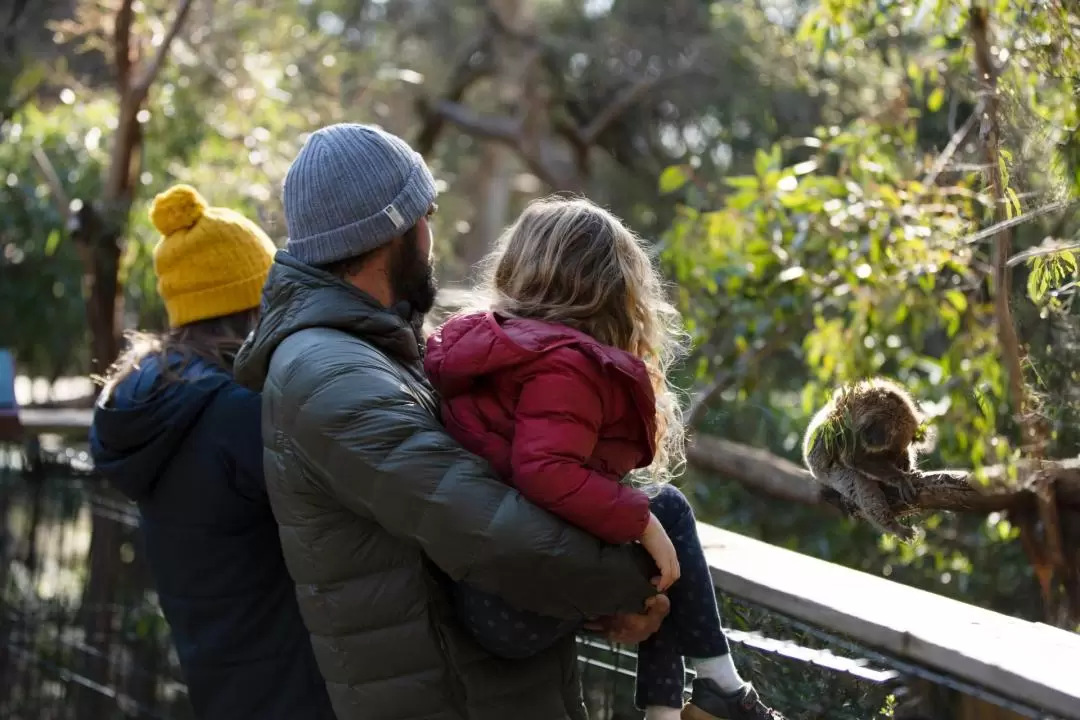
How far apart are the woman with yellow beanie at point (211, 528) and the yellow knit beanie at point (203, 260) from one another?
146 mm

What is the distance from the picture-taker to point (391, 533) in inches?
70.5

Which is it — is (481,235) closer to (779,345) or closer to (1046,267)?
(779,345)

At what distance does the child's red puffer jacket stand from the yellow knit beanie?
2.95ft

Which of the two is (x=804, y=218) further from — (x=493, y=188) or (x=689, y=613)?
(x=493, y=188)

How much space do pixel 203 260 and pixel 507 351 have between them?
1096mm

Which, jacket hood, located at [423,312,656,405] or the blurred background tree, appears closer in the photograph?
jacket hood, located at [423,312,656,405]

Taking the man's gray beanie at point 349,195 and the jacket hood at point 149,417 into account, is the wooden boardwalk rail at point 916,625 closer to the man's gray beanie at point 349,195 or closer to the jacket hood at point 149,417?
the man's gray beanie at point 349,195

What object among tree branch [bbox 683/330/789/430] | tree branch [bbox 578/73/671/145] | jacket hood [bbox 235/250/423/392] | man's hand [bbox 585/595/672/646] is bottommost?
tree branch [bbox 578/73/671/145]

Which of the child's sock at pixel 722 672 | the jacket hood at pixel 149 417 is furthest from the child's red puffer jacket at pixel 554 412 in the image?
the jacket hood at pixel 149 417

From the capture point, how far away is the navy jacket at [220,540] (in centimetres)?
241

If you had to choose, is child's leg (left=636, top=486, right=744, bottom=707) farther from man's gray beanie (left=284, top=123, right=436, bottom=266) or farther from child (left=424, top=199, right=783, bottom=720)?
man's gray beanie (left=284, top=123, right=436, bottom=266)

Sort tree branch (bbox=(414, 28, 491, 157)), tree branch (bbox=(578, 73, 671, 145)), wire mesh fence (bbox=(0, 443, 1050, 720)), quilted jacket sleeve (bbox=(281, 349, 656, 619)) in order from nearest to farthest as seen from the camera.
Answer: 1. quilted jacket sleeve (bbox=(281, 349, 656, 619))
2. wire mesh fence (bbox=(0, 443, 1050, 720))
3. tree branch (bbox=(414, 28, 491, 157))
4. tree branch (bbox=(578, 73, 671, 145))

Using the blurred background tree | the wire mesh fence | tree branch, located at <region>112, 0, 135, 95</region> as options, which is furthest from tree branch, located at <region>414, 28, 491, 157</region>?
the wire mesh fence

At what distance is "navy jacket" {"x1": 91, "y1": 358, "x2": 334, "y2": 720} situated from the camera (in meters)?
2.41
